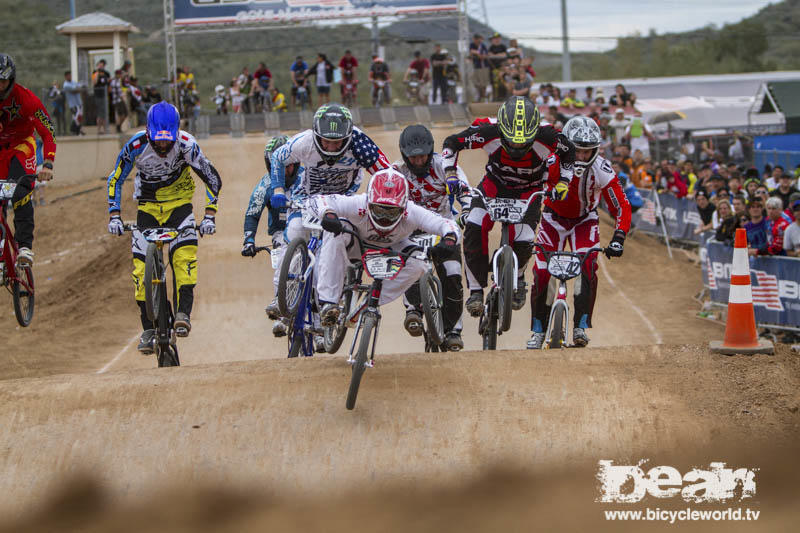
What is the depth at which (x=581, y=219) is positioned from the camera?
9305 millimetres

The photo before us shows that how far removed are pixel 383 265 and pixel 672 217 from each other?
51.9 ft

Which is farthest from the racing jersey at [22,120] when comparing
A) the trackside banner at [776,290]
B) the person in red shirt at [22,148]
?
the trackside banner at [776,290]

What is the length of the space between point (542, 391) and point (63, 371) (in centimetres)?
776

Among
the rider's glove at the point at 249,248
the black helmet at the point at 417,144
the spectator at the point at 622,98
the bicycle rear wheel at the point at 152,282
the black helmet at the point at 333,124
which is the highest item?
the spectator at the point at 622,98

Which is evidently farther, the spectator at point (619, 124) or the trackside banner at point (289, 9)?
the trackside banner at point (289, 9)

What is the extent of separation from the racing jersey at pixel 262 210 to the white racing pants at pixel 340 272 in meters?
2.36

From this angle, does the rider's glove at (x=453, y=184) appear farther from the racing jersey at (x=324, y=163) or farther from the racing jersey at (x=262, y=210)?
the racing jersey at (x=262, y=210)

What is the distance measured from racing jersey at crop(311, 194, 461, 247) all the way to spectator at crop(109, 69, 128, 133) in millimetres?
20898

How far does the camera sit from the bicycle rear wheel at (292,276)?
8.73m

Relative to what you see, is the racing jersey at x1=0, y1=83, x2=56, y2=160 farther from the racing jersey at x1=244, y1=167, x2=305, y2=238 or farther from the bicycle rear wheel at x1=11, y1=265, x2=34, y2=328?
the racing jersey at x1=244, y1=167, x2=305, y2=238

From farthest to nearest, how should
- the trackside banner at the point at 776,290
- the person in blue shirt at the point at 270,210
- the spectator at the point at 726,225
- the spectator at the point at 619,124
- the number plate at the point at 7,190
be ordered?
the spectator at the point at 619,124
the spectator at the point at 726,225
the trackside banner at the point at 776,290
the person in blue shirt at the point at 270,210
the number plate at the point at 7,190

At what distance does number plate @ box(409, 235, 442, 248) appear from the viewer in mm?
7520

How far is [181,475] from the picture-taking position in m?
6.41

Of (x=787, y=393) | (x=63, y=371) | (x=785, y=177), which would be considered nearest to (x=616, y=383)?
(x=787, y=393)
